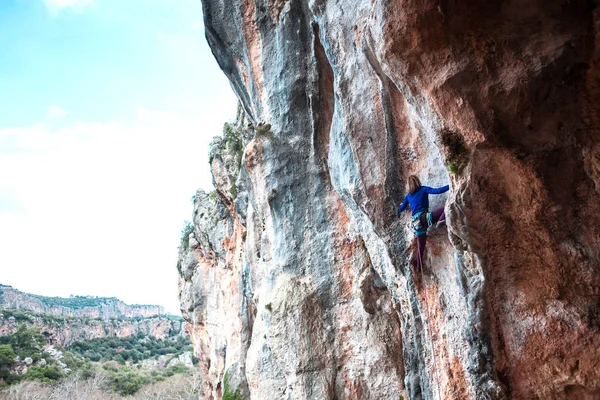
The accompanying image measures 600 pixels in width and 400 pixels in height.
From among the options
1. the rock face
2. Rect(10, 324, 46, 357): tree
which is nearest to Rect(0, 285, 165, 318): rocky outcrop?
Rect(10, 324, 46, 357): tree

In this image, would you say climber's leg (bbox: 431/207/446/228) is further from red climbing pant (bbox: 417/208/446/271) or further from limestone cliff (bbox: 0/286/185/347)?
limestone cliff (bbox: 0/286/185/347)

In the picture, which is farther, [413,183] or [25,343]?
[25,343]

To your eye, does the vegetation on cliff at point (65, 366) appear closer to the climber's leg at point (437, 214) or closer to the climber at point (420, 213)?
the climber at point (420, 213)

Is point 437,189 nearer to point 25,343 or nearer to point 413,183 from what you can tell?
point 413,183

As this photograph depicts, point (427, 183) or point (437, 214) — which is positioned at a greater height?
point (427, 183)

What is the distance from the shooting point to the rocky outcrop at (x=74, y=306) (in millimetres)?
87938

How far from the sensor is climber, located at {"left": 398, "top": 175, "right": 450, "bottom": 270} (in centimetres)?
647

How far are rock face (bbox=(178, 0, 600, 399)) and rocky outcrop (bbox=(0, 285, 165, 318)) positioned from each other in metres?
76.7

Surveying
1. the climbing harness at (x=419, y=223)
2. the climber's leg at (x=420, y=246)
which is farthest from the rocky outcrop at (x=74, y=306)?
the climbing harness at (x=419, y=223)

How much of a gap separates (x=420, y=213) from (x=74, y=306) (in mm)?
131579

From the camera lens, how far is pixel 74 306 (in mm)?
117062

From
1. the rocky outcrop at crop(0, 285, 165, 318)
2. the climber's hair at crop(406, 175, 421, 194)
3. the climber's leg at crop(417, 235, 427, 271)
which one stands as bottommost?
the climber's leg at crop(417, 235, 427, 271)

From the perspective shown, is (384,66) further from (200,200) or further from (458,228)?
(200,200)

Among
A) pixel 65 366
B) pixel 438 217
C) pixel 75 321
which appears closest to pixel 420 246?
pixel 438 217
